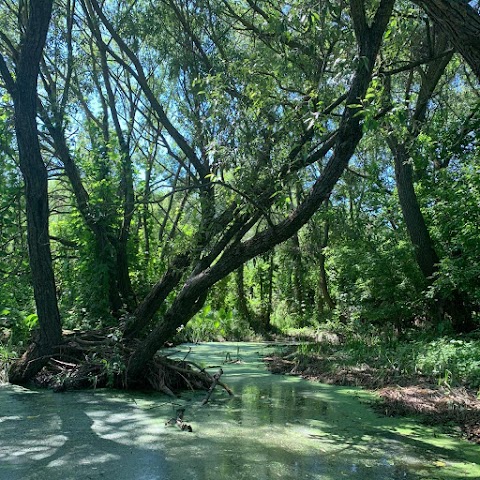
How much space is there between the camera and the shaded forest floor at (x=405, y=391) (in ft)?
15.7

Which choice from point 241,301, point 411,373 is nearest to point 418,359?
point 411,373

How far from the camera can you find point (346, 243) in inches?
464

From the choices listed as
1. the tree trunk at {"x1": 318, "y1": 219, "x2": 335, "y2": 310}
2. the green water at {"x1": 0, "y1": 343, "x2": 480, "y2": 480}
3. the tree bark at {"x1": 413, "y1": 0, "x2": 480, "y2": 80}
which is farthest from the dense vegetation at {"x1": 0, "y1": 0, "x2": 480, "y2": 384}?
the tree trunk at {"x1": 318, "y1": 219, "x2": 335, "y2": 310}

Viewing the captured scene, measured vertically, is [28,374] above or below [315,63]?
below

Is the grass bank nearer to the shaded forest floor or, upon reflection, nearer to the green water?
the shaded forest floor

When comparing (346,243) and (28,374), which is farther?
(346,243)

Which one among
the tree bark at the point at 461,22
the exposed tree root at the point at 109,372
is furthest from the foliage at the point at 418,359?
the tree bark at the point at 461,22

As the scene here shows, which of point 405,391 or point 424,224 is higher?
point 424,224

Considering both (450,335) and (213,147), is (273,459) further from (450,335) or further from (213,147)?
(450,335)

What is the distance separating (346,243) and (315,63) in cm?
582

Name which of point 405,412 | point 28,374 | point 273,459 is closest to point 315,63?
point 405,412

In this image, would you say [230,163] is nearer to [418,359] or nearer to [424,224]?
[418,359]

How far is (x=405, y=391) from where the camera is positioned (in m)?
5.82

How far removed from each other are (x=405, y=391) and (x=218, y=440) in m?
2.67
